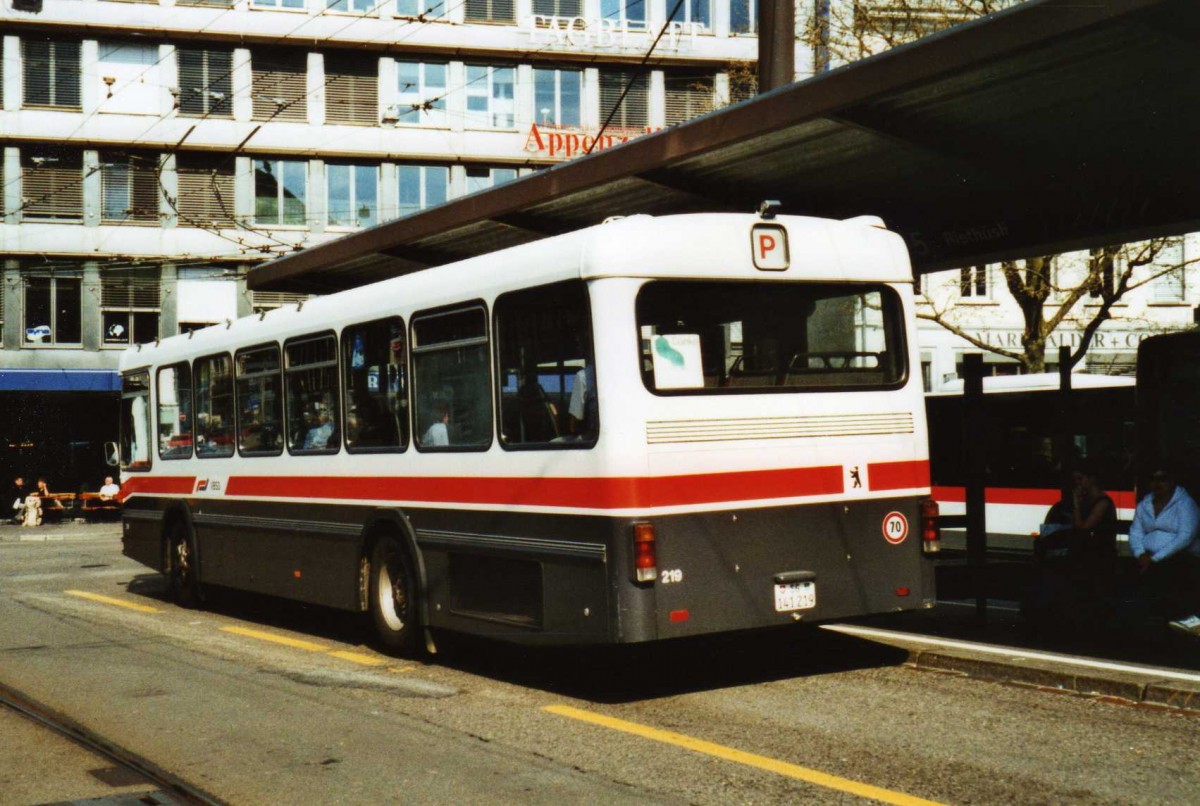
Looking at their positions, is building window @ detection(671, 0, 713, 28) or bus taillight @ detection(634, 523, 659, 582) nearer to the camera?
bus taillight @ detection(634, 523, 659, 582)

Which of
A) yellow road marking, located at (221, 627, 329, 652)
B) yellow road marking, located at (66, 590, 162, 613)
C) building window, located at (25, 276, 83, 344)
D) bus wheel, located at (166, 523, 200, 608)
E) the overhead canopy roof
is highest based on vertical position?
building window, located at (25, 276, 83, 344)

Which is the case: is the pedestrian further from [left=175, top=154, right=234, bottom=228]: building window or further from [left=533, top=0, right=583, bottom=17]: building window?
[left=533, top=0, right=583, bottom=17]: building window

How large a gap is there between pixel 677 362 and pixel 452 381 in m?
2.09

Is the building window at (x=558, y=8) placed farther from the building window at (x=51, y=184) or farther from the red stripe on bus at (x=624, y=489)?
the red stripe on bus at (x=624, y=489)

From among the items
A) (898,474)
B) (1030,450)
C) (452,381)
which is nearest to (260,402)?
(452,381)

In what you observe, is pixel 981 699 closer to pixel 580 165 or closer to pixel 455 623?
pixel 455 623

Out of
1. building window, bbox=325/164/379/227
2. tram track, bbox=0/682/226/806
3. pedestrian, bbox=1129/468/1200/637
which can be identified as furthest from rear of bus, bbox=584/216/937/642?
building window, bbox=325/164/379/227

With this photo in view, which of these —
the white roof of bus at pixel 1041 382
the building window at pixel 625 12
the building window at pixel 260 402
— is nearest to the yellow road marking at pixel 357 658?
the building window at pixel 260 402

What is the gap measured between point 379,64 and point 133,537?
89.9 feet

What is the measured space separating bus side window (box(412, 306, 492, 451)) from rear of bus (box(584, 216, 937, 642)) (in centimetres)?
149

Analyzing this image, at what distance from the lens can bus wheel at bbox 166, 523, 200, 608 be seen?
14570 mm

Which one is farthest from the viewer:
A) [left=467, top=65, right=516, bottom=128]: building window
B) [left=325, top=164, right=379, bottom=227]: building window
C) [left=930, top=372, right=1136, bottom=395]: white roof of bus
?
[left=467, top=65, right=516, bottom=128]: building window

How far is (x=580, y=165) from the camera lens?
41.4 ft

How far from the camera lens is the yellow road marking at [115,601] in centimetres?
1481
